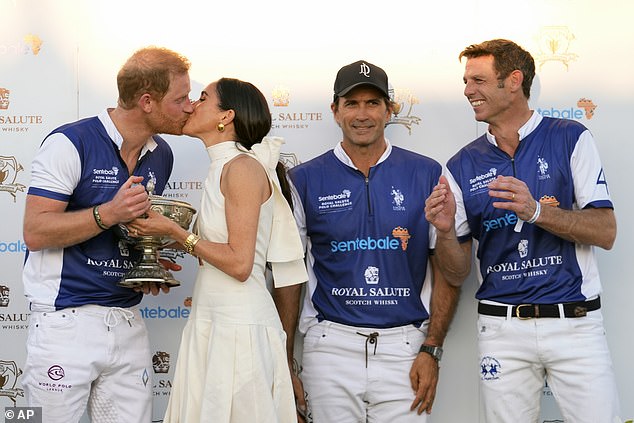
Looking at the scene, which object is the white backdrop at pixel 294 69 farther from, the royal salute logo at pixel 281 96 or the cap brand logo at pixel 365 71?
the cap brand logo at pixel 365 71

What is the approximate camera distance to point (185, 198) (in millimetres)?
4523

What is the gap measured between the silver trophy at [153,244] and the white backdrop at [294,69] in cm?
93

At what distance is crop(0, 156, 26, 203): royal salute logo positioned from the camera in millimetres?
4508

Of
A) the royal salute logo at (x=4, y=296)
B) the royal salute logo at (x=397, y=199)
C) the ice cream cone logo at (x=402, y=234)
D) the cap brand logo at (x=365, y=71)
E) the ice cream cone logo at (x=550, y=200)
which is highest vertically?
the cap brand logo at (x=365, y=71)

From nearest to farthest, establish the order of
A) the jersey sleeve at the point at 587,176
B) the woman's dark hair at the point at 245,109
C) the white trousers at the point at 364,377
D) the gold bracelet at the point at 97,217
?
1. the gold bracelet at the point at 97,217
2. the woman's dark hair at the point at 245,109
3. the jersey sleeve at the point at 587,176
4. the white trousers at the point at 364,377

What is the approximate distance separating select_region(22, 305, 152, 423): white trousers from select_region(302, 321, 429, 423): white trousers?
2.76 ft

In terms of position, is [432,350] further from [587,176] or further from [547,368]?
[587,176]

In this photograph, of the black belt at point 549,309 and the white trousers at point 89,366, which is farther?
the black belt at point 549,309

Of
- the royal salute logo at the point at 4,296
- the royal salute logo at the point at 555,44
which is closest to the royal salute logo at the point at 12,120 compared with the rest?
the royal salute logo at the point at 4,296

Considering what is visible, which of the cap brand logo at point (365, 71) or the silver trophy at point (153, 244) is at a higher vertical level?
the cap brand logo at point (365, 71)

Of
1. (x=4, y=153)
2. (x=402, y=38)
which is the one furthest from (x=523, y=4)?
(x=4, y=153)

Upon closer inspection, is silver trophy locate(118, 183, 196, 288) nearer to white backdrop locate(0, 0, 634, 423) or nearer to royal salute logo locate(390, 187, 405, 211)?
white backdrop locate(0, 0, 634, 423)

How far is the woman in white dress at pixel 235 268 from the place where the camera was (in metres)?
3.30

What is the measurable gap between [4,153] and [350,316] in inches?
80.8
